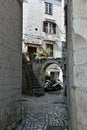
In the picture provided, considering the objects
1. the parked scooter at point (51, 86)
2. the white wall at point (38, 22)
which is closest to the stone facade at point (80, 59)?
the parked scooter at point (51, 86)

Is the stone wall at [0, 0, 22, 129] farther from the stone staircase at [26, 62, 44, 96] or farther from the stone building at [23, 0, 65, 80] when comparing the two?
the stone building at [23, 0, 65, 80]

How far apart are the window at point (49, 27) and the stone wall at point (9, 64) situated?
15.9 m

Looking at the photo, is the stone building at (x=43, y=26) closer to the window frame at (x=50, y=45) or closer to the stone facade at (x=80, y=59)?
the window frame at (x=50, y=45)

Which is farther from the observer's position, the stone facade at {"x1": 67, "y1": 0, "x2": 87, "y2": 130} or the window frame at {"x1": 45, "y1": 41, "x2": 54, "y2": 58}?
the window frame at {"x1": 45, "y1": 41, "x2": 54, "y2": 58}

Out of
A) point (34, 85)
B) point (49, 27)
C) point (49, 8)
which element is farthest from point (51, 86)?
point (49, 8)

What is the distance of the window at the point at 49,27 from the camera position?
22562mm

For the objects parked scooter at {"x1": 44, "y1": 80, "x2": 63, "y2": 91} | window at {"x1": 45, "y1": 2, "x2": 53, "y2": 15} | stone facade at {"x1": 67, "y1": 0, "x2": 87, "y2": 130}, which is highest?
window at {"x1": 45, "y1": 2, "x2": 53, "y2": 15}

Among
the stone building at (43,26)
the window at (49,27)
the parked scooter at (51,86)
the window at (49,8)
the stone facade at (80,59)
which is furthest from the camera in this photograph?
the window at (49,8)

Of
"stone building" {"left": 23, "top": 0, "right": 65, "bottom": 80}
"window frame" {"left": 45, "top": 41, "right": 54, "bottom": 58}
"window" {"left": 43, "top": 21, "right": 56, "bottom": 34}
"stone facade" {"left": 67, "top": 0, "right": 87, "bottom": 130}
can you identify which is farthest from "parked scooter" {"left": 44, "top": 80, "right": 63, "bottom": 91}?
"stone facade" {"left": 67, "top": 0, "right": 87, "bottom": 130}

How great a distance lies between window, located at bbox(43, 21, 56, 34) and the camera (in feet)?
74.0

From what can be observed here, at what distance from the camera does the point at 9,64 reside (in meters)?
5.53

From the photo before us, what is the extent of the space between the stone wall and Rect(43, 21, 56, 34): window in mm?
15926

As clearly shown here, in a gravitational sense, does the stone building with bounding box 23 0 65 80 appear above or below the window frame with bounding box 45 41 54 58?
above

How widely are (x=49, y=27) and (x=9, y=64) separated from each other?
17736mm
